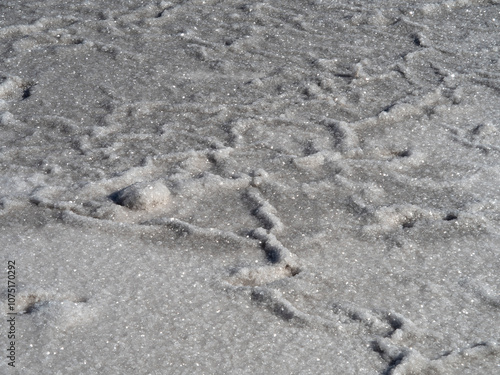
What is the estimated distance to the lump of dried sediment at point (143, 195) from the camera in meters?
1.63

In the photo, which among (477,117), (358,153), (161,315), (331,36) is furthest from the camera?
(331,36)

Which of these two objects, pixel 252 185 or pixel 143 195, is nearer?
pixel 143 195

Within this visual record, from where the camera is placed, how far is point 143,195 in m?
1.63

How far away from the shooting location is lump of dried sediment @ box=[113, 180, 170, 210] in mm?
1631

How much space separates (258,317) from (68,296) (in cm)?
37

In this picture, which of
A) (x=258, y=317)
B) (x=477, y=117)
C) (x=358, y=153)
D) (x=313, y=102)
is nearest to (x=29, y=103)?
(x=313, y=102)

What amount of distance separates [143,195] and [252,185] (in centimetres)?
27

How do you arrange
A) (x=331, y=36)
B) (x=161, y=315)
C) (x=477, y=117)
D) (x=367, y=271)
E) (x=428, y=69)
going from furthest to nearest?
1. (x=331, y=36)
2. (x=428, y=69)
3. (x=477, y=117)
4. (x=367, y=271)
5. (x=161, y=315)

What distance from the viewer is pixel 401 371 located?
1212mm

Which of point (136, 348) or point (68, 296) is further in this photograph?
point (68, 296)

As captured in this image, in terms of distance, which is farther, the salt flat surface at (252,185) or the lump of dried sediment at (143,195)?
the lump of dried sediment at (143,195)

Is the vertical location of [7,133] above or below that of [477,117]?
below

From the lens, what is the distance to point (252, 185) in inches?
68.7

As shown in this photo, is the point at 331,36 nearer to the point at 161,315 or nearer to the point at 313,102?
the point at 313,102
